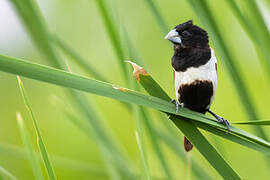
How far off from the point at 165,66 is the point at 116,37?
2.69m

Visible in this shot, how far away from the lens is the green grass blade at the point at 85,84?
757 mm

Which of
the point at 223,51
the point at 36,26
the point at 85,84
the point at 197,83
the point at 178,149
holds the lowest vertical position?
the point at 178,149

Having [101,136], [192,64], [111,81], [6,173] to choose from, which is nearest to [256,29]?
[192,64]

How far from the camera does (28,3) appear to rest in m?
0.98

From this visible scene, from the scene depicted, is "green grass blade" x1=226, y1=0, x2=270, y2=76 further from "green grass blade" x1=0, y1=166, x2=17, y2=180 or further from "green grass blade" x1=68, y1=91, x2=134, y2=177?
"green grass blade" x1=0, y1=166, x2=17, y2=180

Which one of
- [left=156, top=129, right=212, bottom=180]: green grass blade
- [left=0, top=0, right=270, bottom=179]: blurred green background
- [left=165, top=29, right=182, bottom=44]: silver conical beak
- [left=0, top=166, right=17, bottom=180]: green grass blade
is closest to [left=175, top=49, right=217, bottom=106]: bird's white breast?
[left=165, top=29, right=182, bottom=44]: silver conical beak

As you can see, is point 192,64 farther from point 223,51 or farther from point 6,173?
point 6,173

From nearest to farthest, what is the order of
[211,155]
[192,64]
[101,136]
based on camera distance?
[211,155], [101,136], [192,64]

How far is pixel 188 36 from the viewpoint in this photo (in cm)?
152

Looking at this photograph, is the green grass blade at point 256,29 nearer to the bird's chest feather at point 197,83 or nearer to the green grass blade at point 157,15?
the green grass blade at point 157,15

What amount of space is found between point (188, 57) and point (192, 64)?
0.03 meters

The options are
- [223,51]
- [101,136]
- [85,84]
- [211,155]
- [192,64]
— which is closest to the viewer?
[85,84]

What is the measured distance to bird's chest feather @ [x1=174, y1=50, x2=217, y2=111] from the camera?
4.87 feet

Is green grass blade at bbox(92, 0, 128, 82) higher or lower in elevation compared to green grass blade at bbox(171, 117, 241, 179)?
higher
